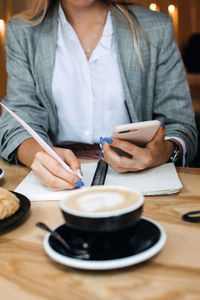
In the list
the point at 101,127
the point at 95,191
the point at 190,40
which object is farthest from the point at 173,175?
the point at 190,40

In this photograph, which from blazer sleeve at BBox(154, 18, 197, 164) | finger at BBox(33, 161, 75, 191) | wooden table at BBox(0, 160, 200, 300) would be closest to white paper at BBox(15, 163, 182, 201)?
finger at BBox(33, 161, 75, 191)

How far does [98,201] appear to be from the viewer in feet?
1.96

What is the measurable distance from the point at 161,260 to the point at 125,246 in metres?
0.06

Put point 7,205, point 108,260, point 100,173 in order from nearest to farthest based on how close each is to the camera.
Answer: point 108,260 → point 7,205 → point 100,173

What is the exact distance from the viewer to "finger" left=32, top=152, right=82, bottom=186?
89 centimetres

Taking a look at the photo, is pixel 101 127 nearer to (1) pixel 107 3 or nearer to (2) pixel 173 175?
(1) pixel 107 3

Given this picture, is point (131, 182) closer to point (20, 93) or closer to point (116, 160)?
point (116, 160)

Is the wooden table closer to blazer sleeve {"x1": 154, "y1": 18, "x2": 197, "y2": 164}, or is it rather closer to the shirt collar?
blazer sleeve {"x1": 154, "y1": 18, "x2": 197, "y2": 164}

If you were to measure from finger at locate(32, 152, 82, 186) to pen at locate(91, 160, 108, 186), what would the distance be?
0.06 meters

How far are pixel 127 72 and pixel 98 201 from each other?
912mm

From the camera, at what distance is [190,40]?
531 centimetres

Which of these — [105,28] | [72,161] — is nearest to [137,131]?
[72,161]

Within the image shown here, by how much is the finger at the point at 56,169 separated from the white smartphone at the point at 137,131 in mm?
135

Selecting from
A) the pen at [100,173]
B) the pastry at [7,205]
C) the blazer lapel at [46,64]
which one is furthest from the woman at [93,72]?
the pastry at [7,205]
